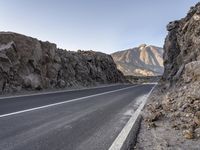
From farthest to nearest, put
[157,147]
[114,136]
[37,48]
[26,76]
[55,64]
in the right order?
[55,64], [37,48], [26,76], [114,136], [157,147]

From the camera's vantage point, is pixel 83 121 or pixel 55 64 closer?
pixel 83 121

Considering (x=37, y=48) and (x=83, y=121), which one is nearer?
(x=83, y=121)

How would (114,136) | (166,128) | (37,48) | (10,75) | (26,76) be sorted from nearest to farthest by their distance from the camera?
(114,136), (166,128), (10,75), (26,76), (37,48)

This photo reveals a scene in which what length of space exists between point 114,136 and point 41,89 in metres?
21.2

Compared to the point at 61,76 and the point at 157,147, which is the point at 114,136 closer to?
the point at 157,147

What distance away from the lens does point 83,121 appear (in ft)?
27.0

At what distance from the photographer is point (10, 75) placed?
2344 cm

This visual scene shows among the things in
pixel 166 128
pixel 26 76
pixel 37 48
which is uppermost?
pixel 37 48

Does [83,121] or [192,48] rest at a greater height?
[192,48]

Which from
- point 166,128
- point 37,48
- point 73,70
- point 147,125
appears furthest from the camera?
point 73,70

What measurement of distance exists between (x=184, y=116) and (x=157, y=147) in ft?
10.3

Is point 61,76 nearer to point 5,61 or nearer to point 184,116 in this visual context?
point 5,61

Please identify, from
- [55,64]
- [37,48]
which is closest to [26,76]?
[37,48]

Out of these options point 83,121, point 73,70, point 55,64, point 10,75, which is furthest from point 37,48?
point 83,121
